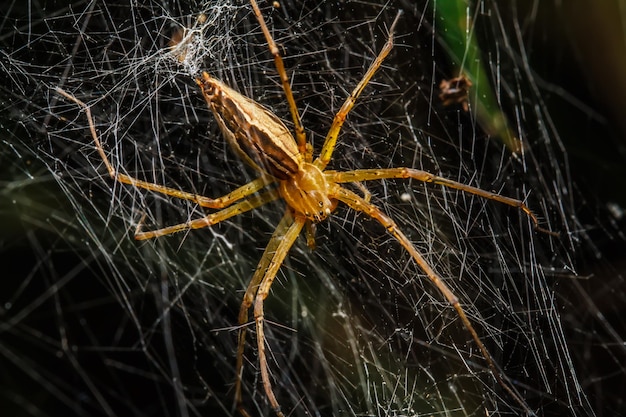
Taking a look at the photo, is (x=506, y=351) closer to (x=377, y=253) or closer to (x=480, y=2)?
(x=377, y=253)

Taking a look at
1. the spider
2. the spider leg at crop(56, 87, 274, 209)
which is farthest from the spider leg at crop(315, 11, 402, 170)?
the spider leg at crop(56, 87, 274, 209)

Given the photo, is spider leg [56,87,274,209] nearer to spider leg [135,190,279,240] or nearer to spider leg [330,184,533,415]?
spider leg [135,190,279,240]

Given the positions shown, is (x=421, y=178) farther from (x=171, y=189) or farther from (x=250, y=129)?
(x=171, y=189)

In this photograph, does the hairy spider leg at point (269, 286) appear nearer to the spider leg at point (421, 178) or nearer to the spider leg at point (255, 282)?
the spider leg at point (255, 282)

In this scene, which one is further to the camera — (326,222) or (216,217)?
(326,222)

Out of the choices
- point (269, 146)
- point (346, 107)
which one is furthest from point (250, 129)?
point (346, 107)

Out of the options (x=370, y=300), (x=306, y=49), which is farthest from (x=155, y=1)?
(x=370, y=300)
